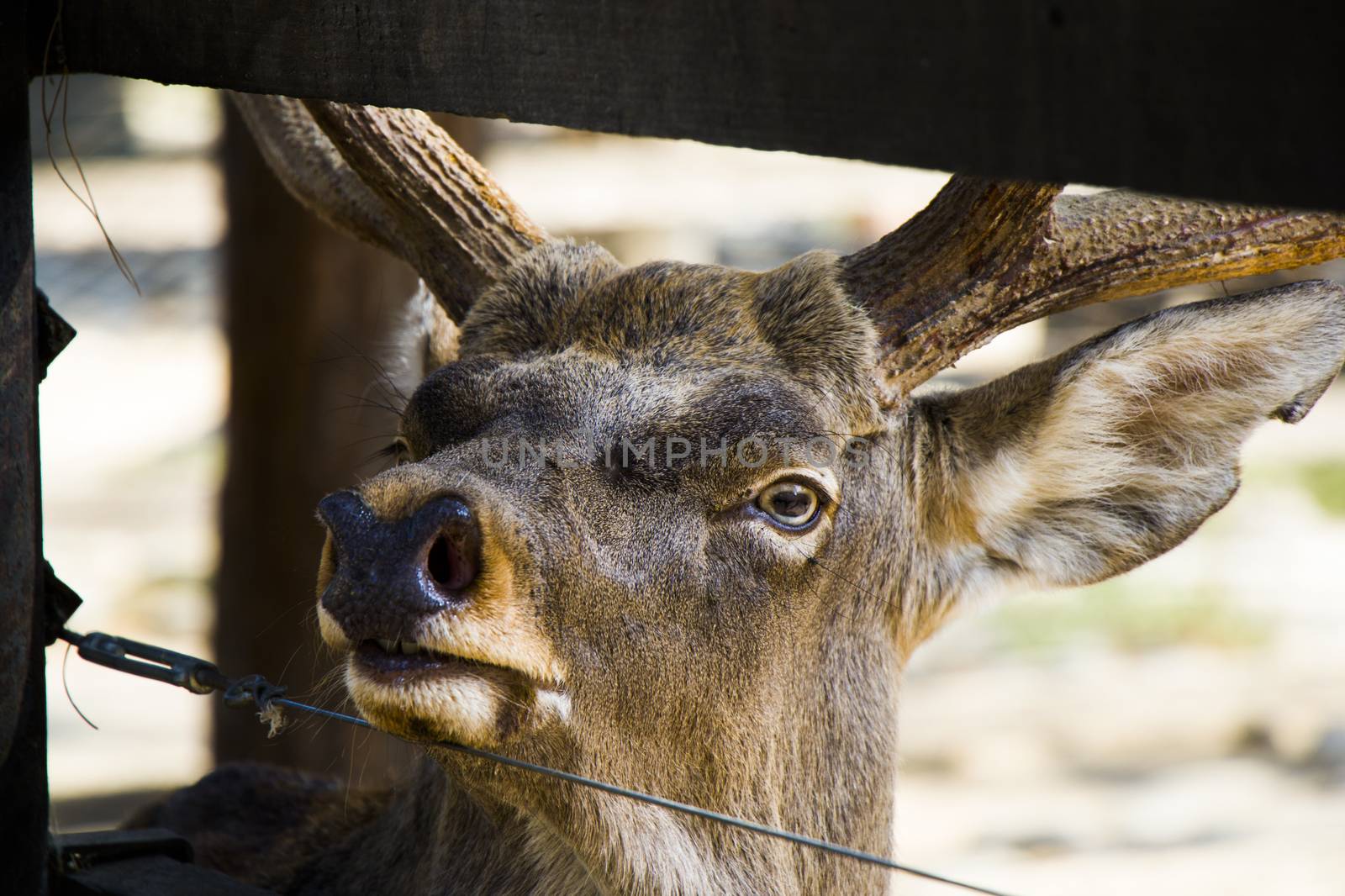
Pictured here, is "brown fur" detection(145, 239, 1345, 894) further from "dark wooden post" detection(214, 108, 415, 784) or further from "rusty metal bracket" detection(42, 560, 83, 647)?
"dark wooden post" detection(214, 108, 415, 784)

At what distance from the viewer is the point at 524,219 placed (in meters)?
3.55

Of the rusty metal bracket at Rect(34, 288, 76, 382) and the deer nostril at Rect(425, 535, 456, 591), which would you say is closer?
the deer nostril at Rect(425, 535, 456, 591)

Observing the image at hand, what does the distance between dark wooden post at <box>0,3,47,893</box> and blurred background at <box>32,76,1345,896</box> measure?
52cm

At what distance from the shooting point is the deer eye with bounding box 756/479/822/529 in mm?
2797

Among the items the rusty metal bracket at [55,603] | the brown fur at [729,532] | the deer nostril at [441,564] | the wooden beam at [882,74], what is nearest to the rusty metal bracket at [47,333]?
the rusty metal bracket at [55,603]

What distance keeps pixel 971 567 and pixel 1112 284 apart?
2.37ft

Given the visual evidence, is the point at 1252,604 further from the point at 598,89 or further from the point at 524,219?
A: the point at 598,89

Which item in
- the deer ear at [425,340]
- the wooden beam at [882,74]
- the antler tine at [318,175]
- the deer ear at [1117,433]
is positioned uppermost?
the antler tine at [318,175]

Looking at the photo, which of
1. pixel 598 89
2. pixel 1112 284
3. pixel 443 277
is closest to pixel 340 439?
pixel 443 277

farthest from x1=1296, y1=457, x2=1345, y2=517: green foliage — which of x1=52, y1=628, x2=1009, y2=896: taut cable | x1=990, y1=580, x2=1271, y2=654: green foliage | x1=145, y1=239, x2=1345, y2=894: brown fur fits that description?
x1=52, y1=628, x2=1009, y2=896: taut cable

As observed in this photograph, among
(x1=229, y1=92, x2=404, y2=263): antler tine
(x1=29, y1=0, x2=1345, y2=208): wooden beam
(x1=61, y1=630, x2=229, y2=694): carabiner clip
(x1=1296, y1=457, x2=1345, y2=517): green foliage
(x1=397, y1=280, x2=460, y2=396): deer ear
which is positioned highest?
(x1=1296, y1=457, x2=1345, y2=517): green foliage

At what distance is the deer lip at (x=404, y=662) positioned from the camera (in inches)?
87.3

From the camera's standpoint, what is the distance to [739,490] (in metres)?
2.74

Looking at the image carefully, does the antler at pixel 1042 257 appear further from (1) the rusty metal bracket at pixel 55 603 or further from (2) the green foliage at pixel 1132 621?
(2) the green foliage at pixel 1132 621
